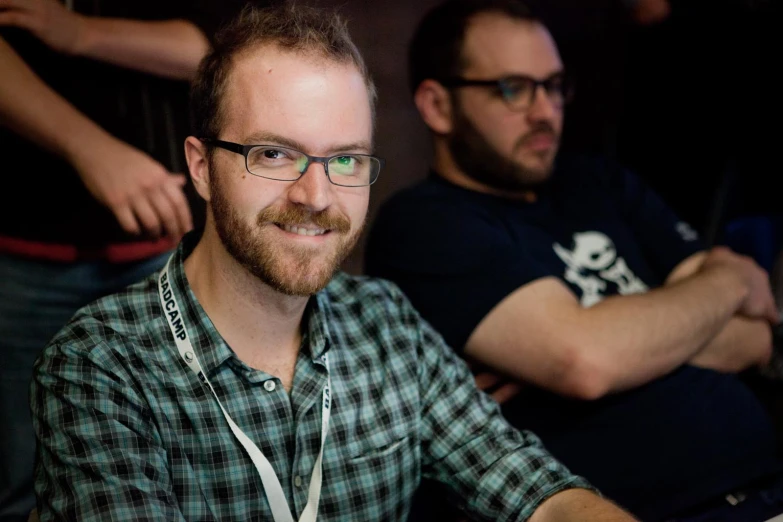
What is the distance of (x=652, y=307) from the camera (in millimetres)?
1757

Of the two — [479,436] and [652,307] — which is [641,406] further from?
[479,436]

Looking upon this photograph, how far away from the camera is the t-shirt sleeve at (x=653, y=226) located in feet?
7.18

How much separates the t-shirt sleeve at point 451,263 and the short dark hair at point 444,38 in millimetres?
421

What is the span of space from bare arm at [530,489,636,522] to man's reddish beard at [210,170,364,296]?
1.99 feet

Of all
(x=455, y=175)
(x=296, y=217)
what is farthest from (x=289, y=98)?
(x=455, y=175)

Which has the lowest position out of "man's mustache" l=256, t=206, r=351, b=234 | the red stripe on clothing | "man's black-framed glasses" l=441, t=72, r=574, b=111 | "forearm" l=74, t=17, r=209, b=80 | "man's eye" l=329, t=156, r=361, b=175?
the red stripe on clothing

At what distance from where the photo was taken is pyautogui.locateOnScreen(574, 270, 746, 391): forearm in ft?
5.38

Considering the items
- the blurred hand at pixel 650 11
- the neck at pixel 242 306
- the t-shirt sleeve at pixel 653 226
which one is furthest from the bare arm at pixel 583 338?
the blurred hand at pixel 650 11

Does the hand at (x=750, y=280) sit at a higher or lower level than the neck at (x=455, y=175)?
lower

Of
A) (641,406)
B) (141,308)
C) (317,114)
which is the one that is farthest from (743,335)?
(141,308)

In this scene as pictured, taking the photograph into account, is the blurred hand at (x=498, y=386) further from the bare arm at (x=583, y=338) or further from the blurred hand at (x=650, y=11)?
the blurred hand at (x=650, y=11)

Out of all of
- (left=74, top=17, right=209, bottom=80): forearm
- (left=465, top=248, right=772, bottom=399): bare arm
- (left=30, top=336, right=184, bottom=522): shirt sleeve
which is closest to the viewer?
(left=30, top=336, right=184, bottom=522): shirt sleeve

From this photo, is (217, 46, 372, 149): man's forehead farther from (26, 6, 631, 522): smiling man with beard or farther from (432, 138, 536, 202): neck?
(432, 138, 536, 202): neck

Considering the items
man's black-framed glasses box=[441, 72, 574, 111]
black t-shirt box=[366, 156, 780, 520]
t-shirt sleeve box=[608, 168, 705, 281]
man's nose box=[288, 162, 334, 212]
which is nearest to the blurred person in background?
man's nose box=[288, 162, 334, 212]
